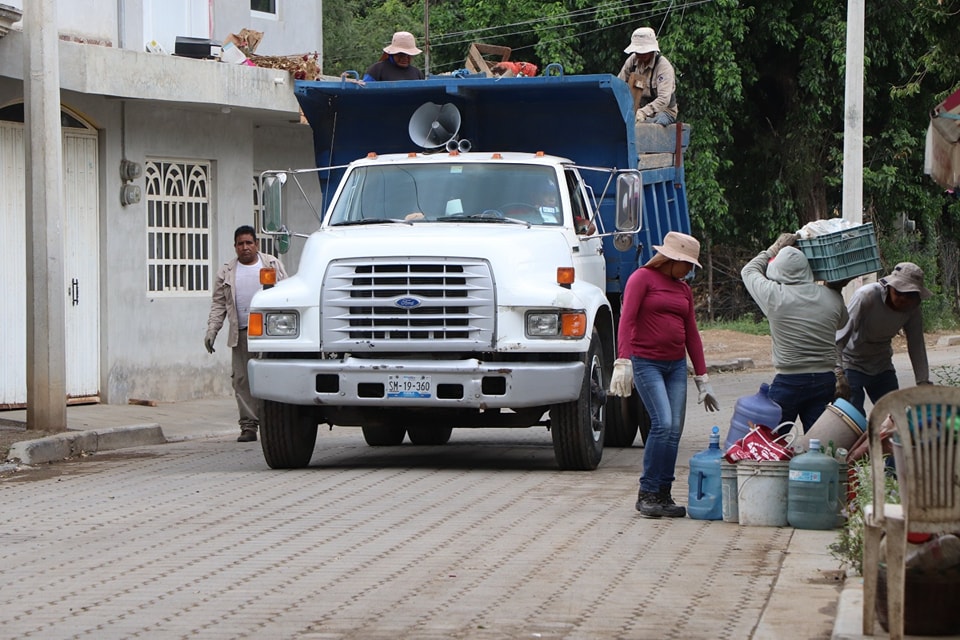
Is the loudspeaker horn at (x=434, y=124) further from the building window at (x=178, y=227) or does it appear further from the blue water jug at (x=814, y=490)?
the building window at (x=178, y=227)

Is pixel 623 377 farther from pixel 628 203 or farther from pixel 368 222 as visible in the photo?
pixel 368 222

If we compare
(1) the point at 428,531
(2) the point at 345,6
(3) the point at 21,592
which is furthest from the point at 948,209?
(3) the point at 21,592

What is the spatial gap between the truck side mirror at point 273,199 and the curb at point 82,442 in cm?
270

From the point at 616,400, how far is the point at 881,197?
1817cm

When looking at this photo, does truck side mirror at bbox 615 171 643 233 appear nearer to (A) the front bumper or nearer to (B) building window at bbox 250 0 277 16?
(A) the front bumper

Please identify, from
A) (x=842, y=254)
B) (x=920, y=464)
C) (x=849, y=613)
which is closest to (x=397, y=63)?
(x=842, y=254)

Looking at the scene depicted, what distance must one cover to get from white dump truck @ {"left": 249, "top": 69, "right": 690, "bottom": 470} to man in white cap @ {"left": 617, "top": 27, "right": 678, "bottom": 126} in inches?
37.0

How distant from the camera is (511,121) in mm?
13852

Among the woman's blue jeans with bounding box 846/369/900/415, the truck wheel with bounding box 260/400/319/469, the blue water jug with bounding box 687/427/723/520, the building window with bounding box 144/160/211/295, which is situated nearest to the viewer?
the blue water jug with bounding box 687/427/723/520

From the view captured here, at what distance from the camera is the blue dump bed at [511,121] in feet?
43.4

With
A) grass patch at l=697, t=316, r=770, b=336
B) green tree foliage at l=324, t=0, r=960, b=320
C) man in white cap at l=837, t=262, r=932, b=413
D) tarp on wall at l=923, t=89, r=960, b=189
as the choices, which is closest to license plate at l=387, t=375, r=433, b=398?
man in white cap at l=837, t=262, r=932, b=413

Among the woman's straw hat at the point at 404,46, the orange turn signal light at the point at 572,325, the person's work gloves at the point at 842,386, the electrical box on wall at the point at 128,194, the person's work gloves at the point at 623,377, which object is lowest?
the person's work gloves at the point at 842,386

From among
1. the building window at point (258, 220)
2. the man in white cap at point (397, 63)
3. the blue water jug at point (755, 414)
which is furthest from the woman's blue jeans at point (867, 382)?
the building window at point (258, 220)

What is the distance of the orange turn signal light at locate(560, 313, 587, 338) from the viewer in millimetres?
11375
